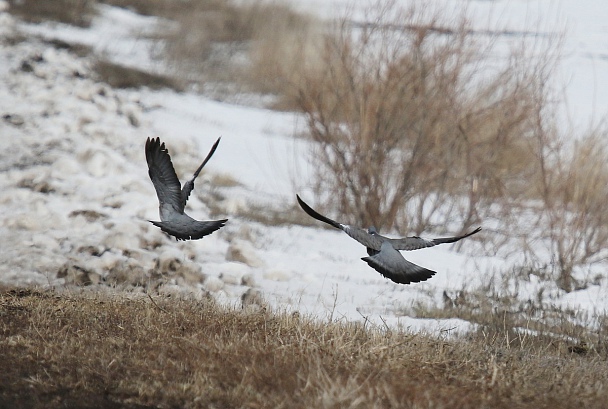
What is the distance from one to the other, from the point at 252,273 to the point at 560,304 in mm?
2859

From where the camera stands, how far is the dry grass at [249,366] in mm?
3885

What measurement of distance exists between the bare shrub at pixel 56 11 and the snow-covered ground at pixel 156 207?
2043 mm

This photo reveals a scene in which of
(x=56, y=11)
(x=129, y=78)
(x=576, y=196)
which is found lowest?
(x=576, y=196)

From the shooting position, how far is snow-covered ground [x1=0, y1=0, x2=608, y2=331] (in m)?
8.05

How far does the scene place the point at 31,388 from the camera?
3969 mm

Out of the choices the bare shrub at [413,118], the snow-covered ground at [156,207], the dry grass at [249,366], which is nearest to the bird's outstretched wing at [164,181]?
the dry grass at [249,366]

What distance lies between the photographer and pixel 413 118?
1166cm

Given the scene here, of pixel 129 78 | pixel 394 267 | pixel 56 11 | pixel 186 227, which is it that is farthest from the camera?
pixel 56 11

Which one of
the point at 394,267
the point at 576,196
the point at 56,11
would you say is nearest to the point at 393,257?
the point at 394,267

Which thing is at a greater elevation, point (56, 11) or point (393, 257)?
point (56, 11)

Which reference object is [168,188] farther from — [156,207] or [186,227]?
[156,207]

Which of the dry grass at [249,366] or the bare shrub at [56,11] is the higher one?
the bare shrub at [56,11]

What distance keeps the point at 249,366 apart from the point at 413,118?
7826 mm

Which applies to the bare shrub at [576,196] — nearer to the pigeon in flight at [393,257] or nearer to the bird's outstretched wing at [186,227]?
the pigeon in flight at [393,257]
